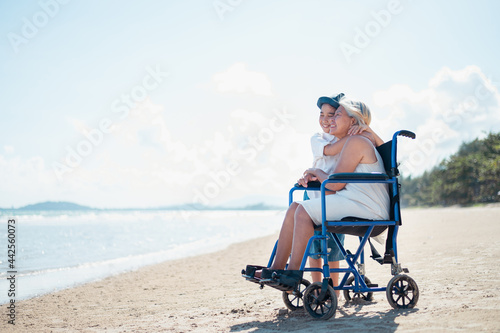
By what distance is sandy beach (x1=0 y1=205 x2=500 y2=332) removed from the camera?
2.96 m

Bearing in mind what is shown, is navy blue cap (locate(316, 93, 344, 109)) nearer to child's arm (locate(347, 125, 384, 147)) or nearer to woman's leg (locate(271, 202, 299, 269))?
child's arm (locate(347, 125, 384, 147))

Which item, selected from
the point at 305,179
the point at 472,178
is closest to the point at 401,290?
the point at 305,179

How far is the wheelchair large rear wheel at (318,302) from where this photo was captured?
3.04m

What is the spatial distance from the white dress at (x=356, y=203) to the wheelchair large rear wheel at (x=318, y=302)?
0.47 m

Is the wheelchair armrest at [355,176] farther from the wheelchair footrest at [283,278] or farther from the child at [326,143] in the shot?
the wheelchair footrest at [283,278]

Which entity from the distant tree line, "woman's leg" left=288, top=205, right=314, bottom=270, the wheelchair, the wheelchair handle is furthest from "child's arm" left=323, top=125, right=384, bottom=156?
the distant tree line

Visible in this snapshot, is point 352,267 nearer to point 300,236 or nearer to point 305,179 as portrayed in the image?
point 300,236

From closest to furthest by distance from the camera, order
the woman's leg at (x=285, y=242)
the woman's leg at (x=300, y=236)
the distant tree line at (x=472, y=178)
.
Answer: the woman's leg at (x=300, y=236)
the woman's leg at (x=285, y=242)
the distant tree line at (x=472, y=178)

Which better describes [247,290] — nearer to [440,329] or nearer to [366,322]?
[366,322]

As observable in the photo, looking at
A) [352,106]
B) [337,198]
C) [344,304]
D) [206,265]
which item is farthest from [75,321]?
[206,265]

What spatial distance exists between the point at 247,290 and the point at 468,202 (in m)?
47.6

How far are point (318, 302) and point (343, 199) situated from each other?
763 mm

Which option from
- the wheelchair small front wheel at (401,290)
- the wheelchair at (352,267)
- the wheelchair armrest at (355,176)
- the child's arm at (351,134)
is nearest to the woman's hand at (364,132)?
the child's arm at (351,134)

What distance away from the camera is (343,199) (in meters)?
3.28
